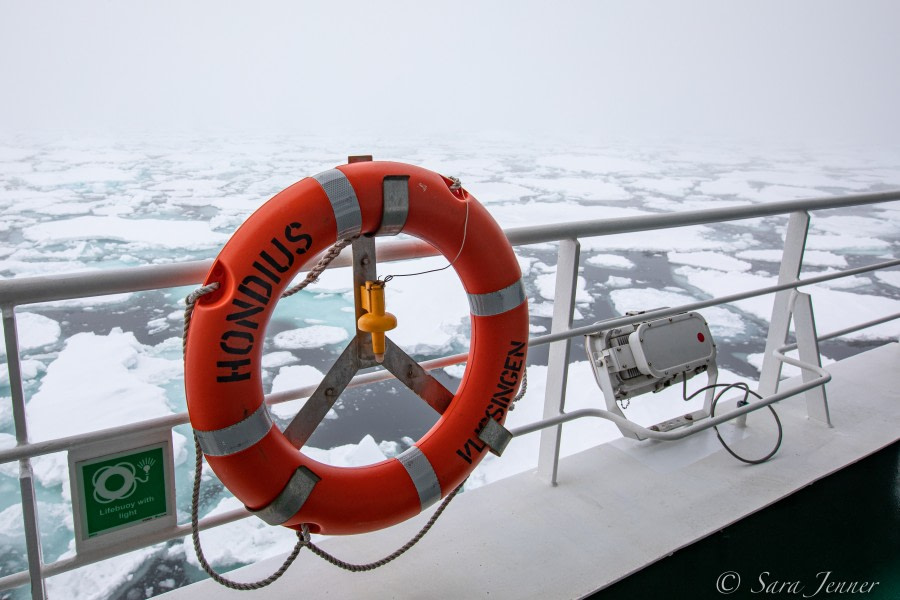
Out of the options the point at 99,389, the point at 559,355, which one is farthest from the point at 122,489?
the point at 99,389

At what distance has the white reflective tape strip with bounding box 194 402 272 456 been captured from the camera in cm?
76

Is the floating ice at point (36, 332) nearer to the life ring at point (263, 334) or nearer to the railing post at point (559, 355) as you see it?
the railing post at point (559, 355)

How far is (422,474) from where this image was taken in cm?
91

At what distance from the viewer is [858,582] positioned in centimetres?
113

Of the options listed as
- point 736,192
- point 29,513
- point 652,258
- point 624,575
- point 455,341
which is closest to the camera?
point 29,513

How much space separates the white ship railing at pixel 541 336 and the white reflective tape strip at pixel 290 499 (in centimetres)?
8

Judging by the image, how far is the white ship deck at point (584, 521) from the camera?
41.9 inches

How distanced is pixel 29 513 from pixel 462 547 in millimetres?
673

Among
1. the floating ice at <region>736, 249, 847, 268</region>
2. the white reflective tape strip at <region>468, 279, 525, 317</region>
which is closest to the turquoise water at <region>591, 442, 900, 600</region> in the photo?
the white reflective tape strip at <region>468, 279, 525, 317</region>

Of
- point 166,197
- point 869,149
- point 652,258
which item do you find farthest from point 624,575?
point 869,149

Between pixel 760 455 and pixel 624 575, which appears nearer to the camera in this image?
pixel 624 575

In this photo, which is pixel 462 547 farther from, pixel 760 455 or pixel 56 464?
pixel 56 464

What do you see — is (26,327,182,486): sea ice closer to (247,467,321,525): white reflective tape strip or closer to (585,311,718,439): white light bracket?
(585,311,718,439): white light bracket

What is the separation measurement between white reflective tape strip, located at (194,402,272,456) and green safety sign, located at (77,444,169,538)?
0.41 feet
